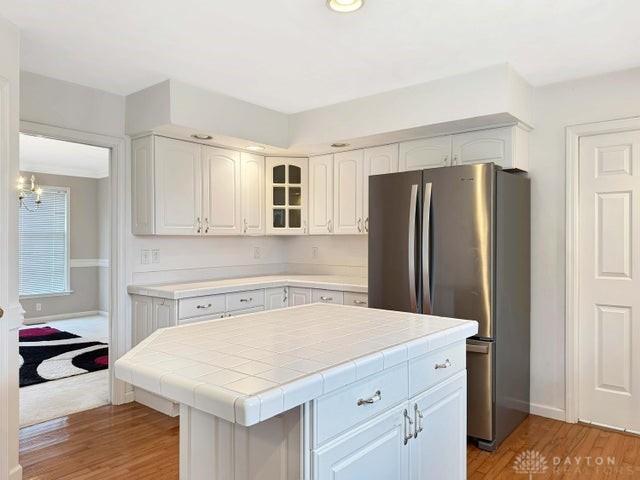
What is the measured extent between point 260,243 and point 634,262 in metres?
3.19

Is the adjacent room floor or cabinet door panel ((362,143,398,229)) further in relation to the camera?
cabinet door panel ((362,143,398,229))

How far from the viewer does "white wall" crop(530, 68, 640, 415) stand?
3.21m

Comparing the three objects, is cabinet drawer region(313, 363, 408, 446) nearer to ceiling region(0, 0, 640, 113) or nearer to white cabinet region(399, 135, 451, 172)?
ceiling region(0, 0, 640, 113)

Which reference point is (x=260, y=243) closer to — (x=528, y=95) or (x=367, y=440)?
(x=528, y=95)

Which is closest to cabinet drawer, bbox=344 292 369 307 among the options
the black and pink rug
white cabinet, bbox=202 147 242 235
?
white cabinet, bbox=202 147 242 235

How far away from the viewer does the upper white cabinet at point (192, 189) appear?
3506 millimetres

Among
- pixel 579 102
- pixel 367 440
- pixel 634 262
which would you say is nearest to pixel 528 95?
pixel 579 102

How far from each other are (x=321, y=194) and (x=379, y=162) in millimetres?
700

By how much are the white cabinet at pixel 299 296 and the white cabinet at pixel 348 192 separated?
0.63 meters

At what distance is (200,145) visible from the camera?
3.79 meters

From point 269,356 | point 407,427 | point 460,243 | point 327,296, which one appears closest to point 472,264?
point 460,243

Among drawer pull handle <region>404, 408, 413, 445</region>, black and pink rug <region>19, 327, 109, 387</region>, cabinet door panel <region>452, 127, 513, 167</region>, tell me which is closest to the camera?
drawer pull handle <region>404, 408, 413, 445</region>

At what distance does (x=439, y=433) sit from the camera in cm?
176

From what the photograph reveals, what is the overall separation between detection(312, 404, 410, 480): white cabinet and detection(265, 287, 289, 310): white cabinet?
2462mm
